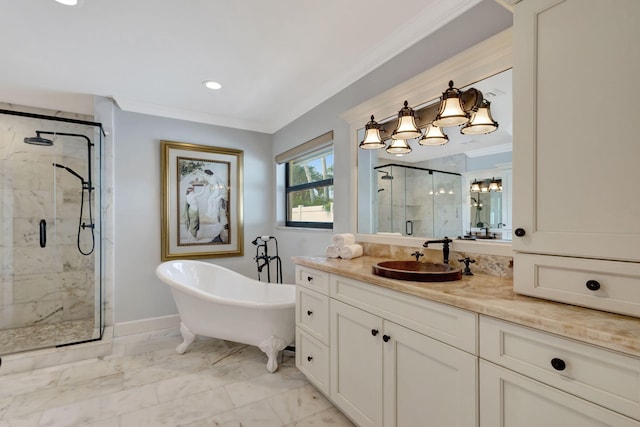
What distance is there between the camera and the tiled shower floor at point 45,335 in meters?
2.71

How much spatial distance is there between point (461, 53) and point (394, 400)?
1.81 metres

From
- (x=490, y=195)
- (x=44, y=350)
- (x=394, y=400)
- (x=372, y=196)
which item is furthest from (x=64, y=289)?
(x=490, y=195)

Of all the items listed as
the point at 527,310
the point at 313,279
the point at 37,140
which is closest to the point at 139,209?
the point at 37,140

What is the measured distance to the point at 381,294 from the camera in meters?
1.53

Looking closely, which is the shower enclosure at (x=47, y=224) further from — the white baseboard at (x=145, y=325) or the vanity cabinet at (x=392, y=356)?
the vanity cabinet at (x=392, y=356)

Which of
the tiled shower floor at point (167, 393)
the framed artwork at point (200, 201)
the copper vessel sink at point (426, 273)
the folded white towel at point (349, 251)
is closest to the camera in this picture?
the copper vessel sink at point (426, 273)

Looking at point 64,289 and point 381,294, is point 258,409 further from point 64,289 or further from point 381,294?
point 64,289

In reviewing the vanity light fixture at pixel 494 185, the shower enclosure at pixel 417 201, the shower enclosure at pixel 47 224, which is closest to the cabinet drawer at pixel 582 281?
the vanity light fixture at pixel 494 185

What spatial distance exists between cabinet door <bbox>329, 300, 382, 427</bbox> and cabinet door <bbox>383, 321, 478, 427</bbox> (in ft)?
0.22

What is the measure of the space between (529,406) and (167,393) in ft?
7.28

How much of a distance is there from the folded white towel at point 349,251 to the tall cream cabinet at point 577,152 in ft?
3.84

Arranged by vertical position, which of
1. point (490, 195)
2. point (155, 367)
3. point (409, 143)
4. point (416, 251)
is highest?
point (409, 143)

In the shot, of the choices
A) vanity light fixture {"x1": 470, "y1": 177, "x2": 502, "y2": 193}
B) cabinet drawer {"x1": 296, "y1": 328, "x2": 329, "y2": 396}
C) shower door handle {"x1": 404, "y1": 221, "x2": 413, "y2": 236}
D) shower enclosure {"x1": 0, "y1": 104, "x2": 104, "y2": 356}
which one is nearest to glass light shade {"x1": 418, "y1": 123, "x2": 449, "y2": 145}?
vanity light fixture {"x1": 470, "y1": 177, "x2": 502, "y2": 193}

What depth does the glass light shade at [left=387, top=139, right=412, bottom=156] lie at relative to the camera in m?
2.08
